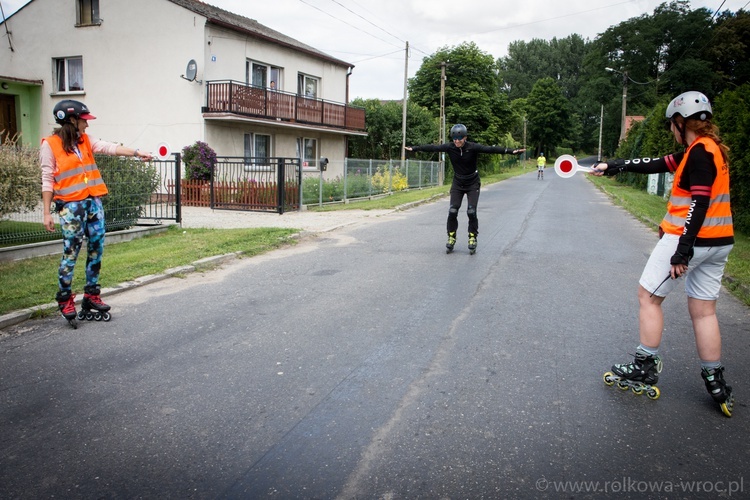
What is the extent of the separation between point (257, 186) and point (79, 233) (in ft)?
39.5

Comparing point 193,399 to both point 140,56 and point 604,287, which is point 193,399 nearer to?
point 604,287

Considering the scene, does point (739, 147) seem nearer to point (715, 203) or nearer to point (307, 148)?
point (715, 203)

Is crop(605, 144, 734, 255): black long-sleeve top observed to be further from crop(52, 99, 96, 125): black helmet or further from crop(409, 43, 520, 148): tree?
crop(409, 43, 520, 148): tree

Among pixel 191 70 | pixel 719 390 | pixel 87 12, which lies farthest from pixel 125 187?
pixel 87 12

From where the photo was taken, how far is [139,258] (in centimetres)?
891

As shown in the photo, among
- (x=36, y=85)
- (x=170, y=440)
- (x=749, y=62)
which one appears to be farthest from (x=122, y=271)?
(x=749, y=62)

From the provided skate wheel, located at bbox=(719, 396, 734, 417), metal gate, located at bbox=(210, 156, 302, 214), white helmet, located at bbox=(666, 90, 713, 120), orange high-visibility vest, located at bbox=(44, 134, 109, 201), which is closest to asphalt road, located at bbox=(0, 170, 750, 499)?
skate wheel, located at bbox=(719, 396, 734, 417)

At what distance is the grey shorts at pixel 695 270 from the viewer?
3.81 meters

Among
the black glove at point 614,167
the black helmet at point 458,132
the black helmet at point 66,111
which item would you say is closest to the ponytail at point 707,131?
the black glove at point 614,167

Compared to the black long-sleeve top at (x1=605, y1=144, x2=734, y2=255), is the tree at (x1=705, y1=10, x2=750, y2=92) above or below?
above

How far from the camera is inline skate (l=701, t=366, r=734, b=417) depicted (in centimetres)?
373

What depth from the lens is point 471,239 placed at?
9.89 m

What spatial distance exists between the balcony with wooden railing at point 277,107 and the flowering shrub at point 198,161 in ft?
5.31

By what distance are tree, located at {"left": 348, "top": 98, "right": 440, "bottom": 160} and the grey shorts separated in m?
30.4
